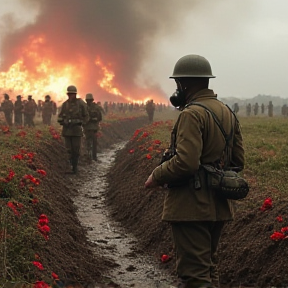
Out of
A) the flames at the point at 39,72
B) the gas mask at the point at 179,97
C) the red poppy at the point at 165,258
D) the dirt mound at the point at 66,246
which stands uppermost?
the flames at the point at 39,72

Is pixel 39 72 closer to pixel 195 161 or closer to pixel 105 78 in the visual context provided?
pixel 105 78

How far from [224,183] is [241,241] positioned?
2522mm

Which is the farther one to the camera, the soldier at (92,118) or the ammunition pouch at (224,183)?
the soldier at (92,118)

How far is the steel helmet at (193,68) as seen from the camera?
4453mm

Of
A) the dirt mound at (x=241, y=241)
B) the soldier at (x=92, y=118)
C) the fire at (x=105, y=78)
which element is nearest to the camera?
the dirt mound at (x=241, y=241)

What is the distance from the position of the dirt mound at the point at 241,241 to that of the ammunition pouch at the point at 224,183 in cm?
141

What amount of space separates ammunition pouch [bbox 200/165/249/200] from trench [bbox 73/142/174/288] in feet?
3.30

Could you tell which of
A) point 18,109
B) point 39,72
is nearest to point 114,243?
point 18,109

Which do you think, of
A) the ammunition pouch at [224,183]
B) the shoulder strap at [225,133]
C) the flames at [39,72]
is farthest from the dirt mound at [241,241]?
the flames at [39,72]

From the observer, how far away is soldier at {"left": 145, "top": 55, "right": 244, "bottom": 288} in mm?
4094

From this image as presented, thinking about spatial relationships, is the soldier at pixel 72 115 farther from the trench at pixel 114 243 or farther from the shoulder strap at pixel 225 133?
the shoulder strap at pixel 225 133

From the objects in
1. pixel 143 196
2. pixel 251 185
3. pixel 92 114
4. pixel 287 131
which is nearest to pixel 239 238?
pixel 251 185

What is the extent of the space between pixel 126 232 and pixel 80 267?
3.04m

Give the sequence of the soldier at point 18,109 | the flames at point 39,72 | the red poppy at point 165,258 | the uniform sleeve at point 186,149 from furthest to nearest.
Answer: the flames at point 39,72
the soldier at point 18,109
the red poppy at point 165,258
the uniform sleeve at point 186,149
